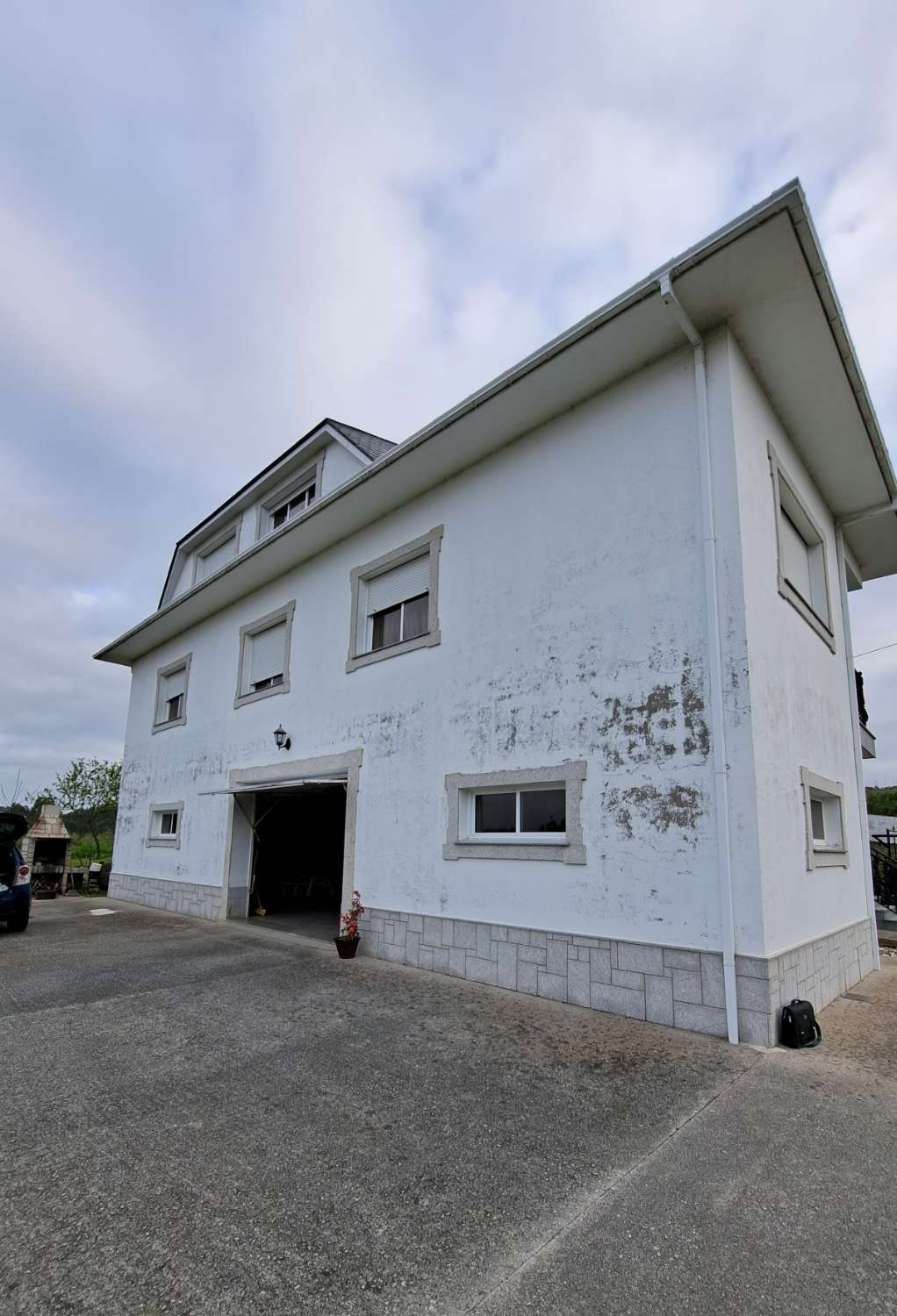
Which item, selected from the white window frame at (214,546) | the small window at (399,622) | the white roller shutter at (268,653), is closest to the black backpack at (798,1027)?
the small window at (399,622)

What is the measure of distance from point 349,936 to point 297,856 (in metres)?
7.35

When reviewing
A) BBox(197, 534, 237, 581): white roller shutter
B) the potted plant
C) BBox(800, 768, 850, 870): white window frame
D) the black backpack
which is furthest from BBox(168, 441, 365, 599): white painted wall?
the black backpack

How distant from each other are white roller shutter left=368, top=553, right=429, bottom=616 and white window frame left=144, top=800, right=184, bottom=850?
642 cm

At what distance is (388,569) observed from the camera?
851cm

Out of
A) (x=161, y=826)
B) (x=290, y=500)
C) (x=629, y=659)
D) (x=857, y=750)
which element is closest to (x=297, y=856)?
(x=161, y=826)

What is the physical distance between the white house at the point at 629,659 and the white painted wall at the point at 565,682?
0.03 metres

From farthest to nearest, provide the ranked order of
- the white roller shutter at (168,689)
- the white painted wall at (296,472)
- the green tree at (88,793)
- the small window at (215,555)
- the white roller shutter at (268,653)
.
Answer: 1. the green tree at (88,793)
2. the white roller shutter at (168,689)
3. the small window at (215,555)
4. the white roller shutter at (268,653)
5. the white painted wall at (296,472)

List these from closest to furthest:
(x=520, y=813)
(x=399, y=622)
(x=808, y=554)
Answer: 1. (x=520, y=813)
2. (x=808, y=554)
3. (x=399, y=622)

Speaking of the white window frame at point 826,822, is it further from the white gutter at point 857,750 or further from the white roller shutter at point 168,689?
the white roller shutter at point 168,689

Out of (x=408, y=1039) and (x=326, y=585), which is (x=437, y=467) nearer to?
(x=326, y=585)

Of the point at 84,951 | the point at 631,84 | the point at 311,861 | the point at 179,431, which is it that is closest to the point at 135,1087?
the point at 84,951

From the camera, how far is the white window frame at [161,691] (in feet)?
41.8

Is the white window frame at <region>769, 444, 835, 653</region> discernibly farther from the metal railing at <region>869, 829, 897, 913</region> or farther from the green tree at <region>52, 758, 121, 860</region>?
the green tree at <region>52, 758, 121, 860</region>

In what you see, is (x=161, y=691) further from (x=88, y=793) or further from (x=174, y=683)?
(x=88, y=793)
